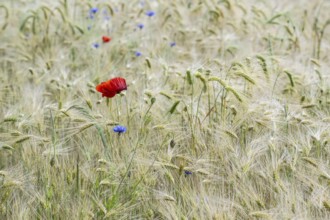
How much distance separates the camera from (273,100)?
2.87 m

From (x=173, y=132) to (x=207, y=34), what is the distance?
1605 mm

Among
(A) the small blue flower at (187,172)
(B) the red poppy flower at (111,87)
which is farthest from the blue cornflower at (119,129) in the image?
(A) the small blue flower at (187,172)

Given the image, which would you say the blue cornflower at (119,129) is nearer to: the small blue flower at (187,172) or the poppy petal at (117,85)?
the poppy petal at (117,85)

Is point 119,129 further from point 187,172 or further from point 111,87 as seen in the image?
point 187,172

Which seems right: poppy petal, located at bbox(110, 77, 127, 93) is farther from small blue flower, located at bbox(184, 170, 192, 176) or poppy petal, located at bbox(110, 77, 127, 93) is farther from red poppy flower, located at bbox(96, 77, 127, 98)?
small blue flower, located at bbox(184, 170, 192, 176)

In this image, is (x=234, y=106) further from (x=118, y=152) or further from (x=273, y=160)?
(x=118, y=152)

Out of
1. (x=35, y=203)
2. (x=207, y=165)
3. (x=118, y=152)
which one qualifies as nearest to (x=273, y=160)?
(x=207, y=165)

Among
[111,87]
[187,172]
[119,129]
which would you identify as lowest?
[187,172]

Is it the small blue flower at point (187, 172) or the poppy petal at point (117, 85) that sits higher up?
the poppy petal at point (117, 85)

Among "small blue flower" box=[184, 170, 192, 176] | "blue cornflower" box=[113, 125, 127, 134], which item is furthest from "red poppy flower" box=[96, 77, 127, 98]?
"small blue flower" box=[184, 170, 192, 176]

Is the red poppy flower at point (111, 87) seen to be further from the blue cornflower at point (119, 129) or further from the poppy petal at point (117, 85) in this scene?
the blue cornflower at point (119, 129)

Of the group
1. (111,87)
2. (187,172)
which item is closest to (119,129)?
(111,87)

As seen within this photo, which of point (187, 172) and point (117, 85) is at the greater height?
point (117, 85)

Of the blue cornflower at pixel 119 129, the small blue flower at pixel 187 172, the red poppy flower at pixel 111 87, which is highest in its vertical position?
the red poppy flower at pixel 111 87
